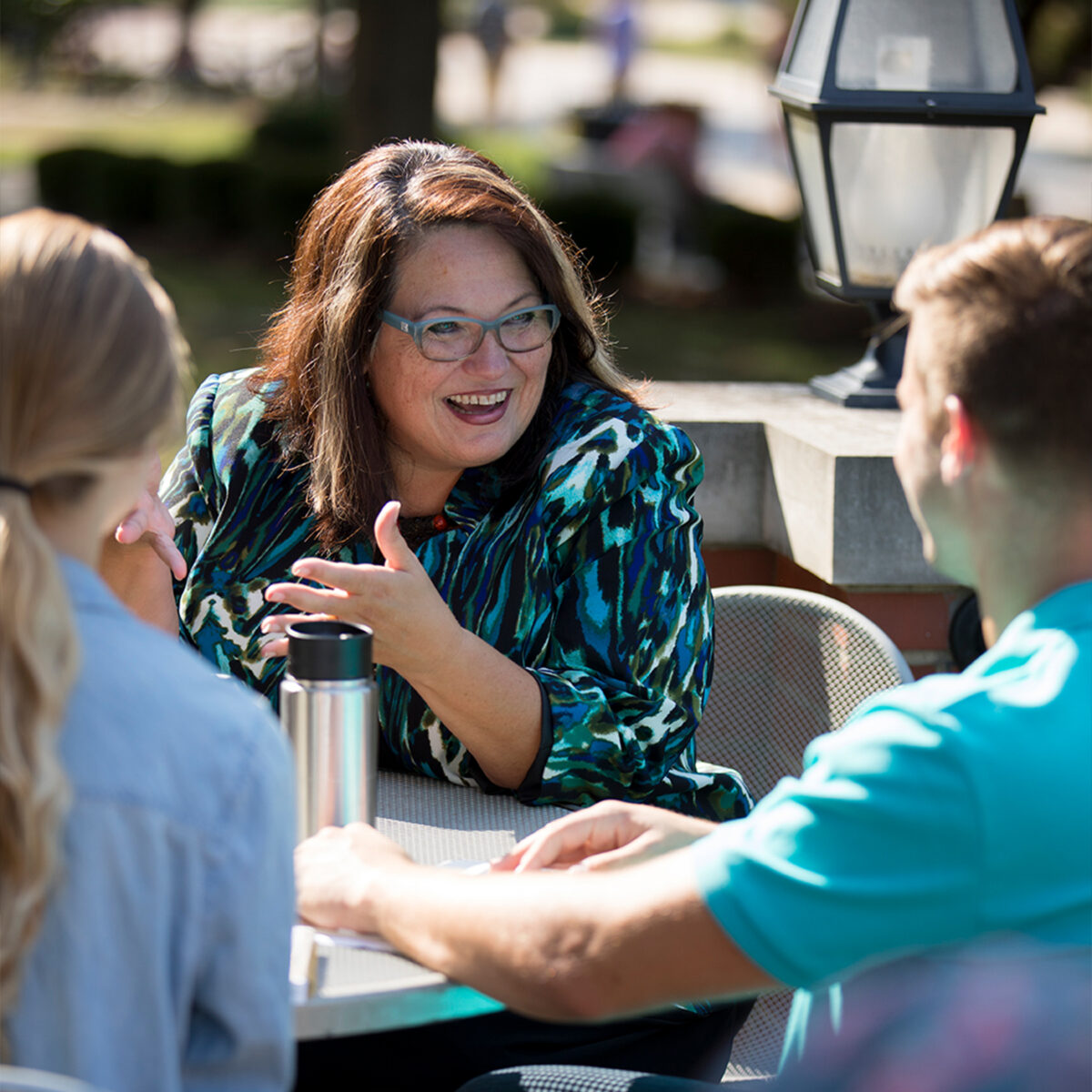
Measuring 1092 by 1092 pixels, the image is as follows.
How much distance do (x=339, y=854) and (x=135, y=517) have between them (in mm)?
941

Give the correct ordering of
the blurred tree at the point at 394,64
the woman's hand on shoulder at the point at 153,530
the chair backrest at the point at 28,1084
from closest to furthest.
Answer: the chair backrest at the point at 28,1084 < the woman's hand on shoulder at the point at 153,530 < the blurred tree at the point at 394,64

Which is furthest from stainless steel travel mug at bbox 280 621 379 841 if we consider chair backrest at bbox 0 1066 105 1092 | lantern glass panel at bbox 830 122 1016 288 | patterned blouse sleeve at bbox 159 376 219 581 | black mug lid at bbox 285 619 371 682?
lantern glass panel at bbox 830 122 1016 288

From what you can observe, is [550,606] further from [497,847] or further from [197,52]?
[197,52]

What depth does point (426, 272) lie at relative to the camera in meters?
2.56

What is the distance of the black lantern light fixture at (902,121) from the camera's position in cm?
338

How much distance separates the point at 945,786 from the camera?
1.35m

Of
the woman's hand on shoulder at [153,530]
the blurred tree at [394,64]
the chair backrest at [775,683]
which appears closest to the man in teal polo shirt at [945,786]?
the chair backrest at [775,683]

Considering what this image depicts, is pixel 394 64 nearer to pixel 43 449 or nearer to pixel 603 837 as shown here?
pixel 603 837

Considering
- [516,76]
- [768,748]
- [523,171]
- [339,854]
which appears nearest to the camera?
[339,854]

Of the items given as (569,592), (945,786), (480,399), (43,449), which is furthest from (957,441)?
(480,399)

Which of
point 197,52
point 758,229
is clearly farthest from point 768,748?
point 197,52

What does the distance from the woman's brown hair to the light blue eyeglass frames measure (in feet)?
0.20

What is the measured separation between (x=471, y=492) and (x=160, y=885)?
4.46 ft

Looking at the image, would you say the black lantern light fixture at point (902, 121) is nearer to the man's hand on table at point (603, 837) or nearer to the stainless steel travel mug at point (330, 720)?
the man's hand on table at point (603, 837)
